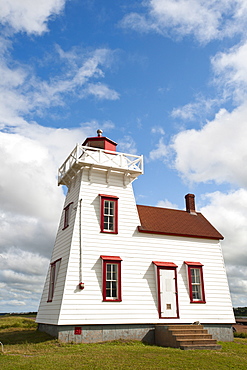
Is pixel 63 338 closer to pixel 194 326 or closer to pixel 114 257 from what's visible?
pixel 114 257

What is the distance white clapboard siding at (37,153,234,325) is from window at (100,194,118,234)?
9.3 inches

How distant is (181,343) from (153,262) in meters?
4.71

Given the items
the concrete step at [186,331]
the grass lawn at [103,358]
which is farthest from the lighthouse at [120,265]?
the grass lawn at [103,358]

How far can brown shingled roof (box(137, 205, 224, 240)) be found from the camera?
1947 cm

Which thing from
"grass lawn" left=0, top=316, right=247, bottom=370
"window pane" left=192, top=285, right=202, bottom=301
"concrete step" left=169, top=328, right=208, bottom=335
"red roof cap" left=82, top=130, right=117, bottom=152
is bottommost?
"grass lawn" left=0, top=316, right=247, bottom=370

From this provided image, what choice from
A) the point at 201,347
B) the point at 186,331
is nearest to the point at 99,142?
the point at 186,331

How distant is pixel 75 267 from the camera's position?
53.8 feet

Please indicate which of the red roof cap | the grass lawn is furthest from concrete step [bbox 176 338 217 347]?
the red roof cap

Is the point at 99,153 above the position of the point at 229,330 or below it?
above

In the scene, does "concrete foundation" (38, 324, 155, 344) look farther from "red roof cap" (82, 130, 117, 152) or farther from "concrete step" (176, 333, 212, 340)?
"red roof cap" (82, 130, 117, 152)

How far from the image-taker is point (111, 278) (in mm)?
17078

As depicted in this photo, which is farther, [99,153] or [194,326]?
[99,153]

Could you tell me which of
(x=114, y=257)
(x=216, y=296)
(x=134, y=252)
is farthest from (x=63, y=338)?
(x=216, y=296)

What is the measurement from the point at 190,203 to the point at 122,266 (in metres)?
8.20
